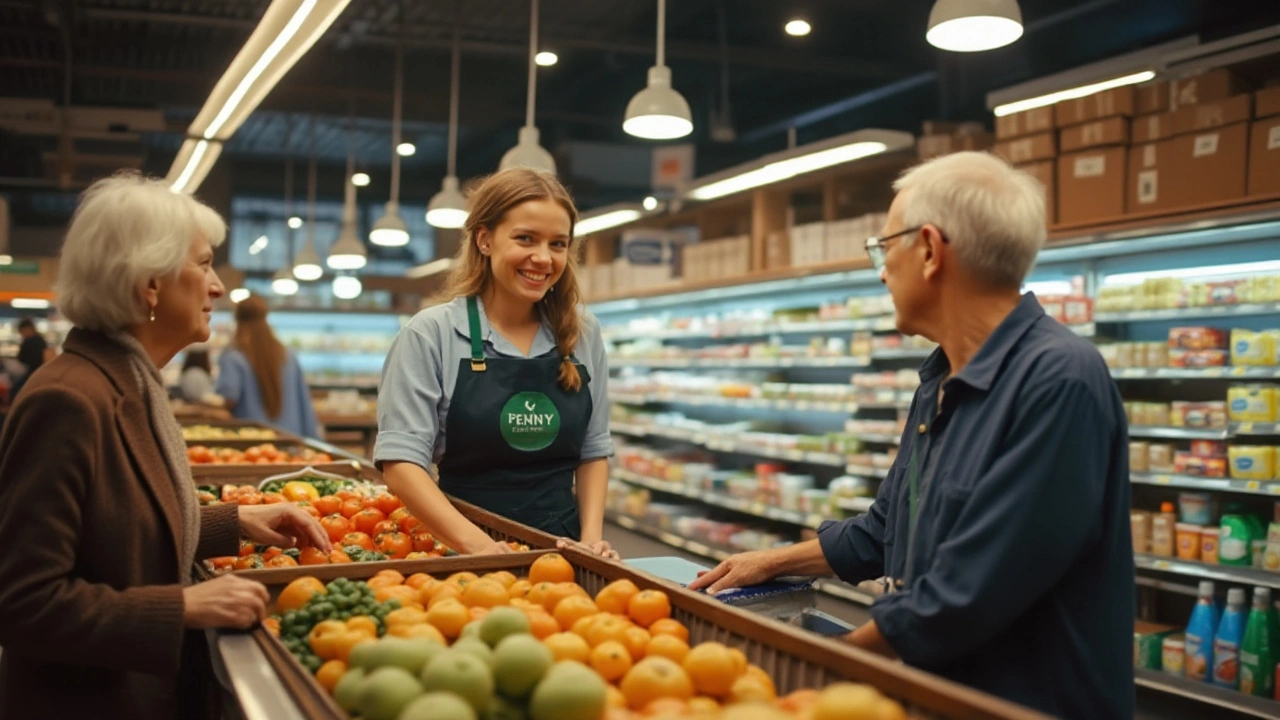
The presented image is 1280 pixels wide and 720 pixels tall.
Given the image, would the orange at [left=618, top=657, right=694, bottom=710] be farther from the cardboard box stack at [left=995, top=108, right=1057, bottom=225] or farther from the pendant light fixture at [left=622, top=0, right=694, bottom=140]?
the cardboard box stack at [left=995, top=108, right=1057, bottom=225]

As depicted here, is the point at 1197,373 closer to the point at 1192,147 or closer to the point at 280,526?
the point at 1192,147

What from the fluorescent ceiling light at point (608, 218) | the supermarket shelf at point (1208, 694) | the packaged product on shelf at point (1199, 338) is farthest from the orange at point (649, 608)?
the fluorescent ceiling light at point (608, 218)

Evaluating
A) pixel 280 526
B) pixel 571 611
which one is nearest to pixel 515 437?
pixel 280 526

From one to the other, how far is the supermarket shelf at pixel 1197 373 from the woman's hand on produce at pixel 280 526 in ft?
13.9

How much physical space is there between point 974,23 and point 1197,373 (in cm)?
214

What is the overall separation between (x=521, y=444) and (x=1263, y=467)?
146 inches

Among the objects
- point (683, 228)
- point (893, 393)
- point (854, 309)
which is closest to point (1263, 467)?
point (893, 393)

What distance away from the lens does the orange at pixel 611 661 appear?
64.0 inches

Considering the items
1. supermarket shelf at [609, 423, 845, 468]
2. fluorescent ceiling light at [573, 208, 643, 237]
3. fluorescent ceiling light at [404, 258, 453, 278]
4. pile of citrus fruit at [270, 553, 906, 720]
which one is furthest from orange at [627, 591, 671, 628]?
fluorescent ceiling light at [404, 258, 453, 278]

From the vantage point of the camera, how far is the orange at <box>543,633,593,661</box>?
Result: 65.3 inches

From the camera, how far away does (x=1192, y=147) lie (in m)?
4.96

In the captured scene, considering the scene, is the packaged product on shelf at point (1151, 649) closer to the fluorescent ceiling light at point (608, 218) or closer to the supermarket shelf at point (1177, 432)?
the supermarket shelf at point (1177, 432)

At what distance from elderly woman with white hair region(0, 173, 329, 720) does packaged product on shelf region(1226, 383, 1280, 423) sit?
4.58 m

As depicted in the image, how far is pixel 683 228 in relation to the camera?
448 inches
